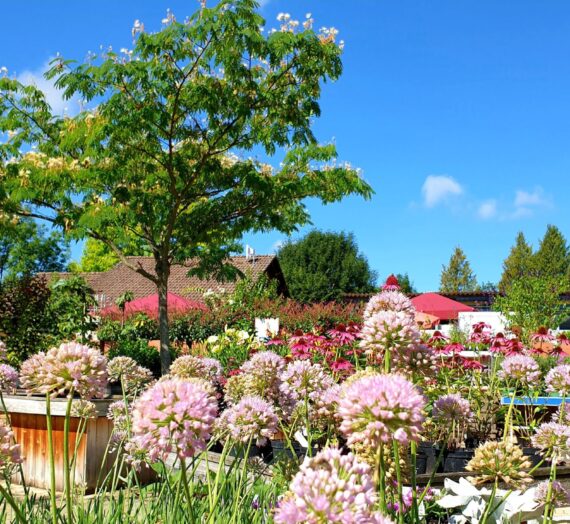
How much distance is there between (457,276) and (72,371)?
44.1 metres

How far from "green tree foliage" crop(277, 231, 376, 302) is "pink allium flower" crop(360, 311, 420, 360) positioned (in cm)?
3458

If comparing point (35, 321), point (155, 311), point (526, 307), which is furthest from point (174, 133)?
point (526, 307)

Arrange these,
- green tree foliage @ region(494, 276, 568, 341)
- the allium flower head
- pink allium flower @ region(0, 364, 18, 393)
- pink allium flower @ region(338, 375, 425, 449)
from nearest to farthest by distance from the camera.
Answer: pink allium flower @ region(338, 375, 425, 449)
the allium flower head
pink allium flower @ region(0, 364, 18, 393)
green tree foliage @ region(494, 276, 568, 341)

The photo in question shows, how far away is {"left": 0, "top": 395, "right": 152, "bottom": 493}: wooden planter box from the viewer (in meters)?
5.86

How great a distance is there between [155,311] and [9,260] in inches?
865

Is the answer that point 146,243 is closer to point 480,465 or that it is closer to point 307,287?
point 480,465

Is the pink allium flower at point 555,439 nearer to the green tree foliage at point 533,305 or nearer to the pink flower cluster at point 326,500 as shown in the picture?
the pink flower cluster at point 326,500

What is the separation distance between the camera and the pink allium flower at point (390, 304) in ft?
6.77

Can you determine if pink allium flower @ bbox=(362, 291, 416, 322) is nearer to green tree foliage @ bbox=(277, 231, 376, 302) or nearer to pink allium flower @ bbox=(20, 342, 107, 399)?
pink allium flower @ bbox=(20, 342, 107, 399)

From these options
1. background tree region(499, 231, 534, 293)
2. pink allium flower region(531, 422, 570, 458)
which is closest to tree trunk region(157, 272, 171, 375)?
pink allium flower region(531, 422, 570, 458)

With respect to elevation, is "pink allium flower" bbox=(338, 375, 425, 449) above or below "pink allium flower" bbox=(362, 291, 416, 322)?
below

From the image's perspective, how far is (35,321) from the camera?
10242 mm

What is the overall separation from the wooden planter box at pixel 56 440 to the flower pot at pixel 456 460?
304 centimetres

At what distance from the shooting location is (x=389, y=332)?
179 centimetres
